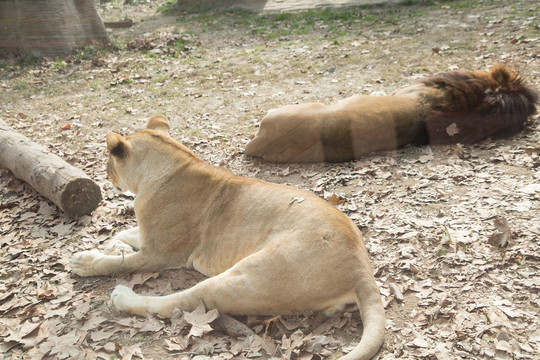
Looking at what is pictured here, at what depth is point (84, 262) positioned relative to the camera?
4.92 meters

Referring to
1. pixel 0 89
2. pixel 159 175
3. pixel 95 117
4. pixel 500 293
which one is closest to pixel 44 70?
pixel 0 89

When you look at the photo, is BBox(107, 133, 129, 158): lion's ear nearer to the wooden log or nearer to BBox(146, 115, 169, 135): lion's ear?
BBox(146, 115, 169, 135): lion's ear

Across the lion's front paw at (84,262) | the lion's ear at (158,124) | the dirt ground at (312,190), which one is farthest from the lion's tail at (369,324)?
the lion's ear at (158,124)

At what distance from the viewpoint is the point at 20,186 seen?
6.73 m

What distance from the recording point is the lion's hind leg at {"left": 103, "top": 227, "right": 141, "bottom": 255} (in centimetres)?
513

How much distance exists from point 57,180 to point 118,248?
4.44 ft

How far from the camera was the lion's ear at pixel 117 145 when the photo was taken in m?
4.66

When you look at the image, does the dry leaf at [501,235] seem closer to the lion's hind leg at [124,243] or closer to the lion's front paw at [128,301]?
the lion's front paw at [128,301]

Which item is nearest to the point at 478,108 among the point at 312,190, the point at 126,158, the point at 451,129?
the point at 451,129

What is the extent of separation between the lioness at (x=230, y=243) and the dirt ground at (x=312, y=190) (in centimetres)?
20

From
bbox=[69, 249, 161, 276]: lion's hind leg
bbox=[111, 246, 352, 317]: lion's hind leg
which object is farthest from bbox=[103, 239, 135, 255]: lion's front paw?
bbox=[111, 246, 352, 317]: lion's hind leg

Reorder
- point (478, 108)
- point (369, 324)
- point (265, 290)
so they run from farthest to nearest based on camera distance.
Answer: point (478, 108) → point (265, 290) → point (369, 324)

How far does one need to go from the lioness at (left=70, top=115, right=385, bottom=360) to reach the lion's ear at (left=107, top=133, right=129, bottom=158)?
0.01 meters

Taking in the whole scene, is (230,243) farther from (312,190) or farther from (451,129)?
(451,129)
